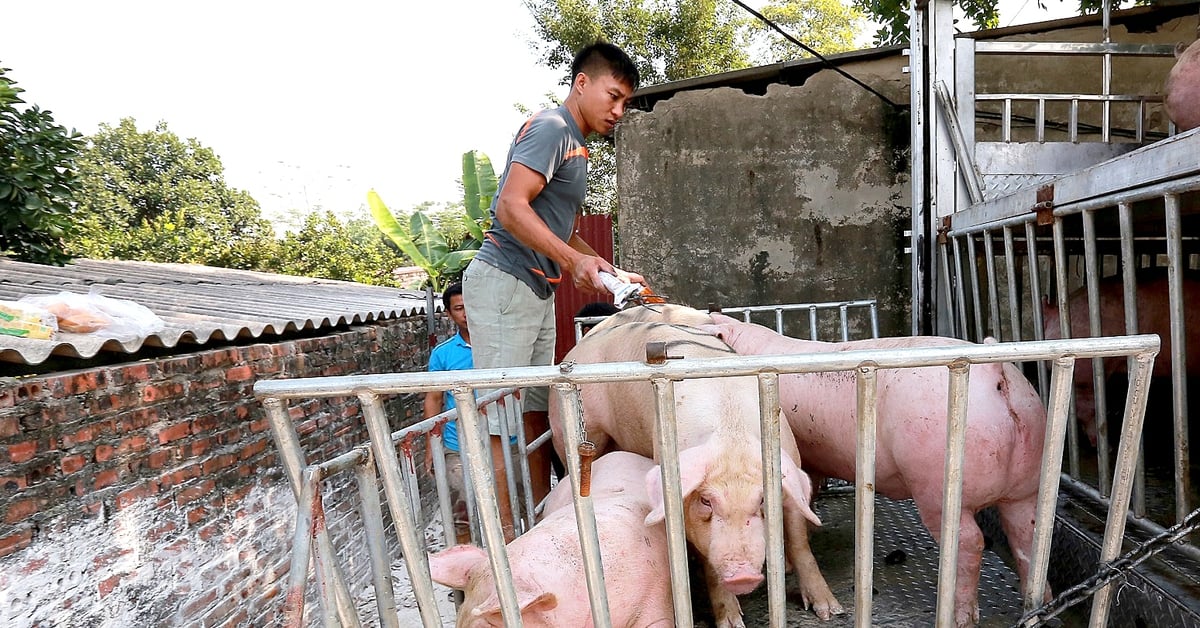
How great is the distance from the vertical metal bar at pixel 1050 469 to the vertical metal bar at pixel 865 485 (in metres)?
0.38

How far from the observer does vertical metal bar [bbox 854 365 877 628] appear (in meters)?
1.61

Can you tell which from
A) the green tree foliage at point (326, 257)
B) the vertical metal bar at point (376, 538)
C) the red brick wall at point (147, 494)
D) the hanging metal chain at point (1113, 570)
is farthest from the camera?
the green tree foliage at point (326, 257)

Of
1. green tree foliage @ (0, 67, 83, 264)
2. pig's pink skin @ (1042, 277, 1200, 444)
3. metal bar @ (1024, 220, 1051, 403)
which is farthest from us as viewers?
green tree foliage @ (0, 67, 83, 264)

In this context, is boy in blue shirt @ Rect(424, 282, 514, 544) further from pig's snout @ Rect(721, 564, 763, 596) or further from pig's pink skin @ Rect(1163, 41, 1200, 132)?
pig's pink skin @ Rect(1163, 41, 1200, 132)

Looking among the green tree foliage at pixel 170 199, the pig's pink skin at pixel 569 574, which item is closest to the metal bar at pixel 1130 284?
the pig's pink skin at pixel 569 574

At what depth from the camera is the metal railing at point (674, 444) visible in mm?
1570

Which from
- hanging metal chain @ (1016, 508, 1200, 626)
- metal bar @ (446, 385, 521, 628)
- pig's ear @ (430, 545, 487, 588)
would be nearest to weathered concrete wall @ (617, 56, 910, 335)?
pig's ear @ (430, 545, 487, 588)

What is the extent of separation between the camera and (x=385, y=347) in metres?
6.04

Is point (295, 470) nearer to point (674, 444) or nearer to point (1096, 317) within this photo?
point (674, 444)

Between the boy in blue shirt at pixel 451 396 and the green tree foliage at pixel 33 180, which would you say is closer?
the boy in blue shirt at pixel 451 396

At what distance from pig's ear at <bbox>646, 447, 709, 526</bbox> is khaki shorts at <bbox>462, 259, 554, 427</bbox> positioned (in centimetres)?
114

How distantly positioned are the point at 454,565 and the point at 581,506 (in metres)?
0.62

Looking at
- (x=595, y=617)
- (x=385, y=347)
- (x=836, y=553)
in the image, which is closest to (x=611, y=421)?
(x=836, y=553)

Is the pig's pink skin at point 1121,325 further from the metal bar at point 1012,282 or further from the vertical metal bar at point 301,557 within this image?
Answer: the vertical metal bar at point 301,557
